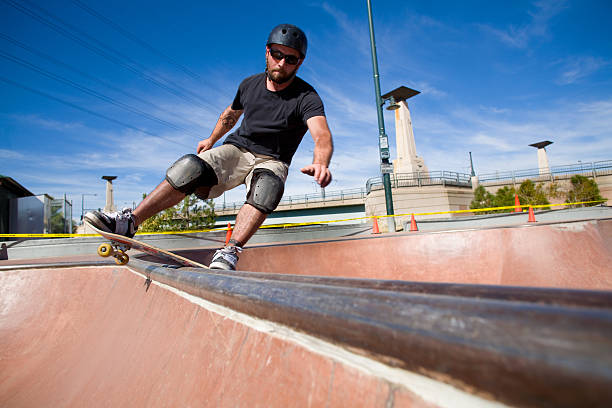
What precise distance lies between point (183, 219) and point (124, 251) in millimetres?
20745

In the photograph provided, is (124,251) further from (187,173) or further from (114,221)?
(187,173)

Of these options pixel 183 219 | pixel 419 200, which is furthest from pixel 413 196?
pixel 183 219

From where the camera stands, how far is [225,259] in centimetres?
A: 189

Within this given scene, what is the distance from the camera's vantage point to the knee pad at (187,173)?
2259mm

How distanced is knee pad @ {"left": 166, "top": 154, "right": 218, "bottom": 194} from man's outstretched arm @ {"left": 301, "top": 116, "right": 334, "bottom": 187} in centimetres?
85

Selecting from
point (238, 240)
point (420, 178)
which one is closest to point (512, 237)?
point (238, 240)

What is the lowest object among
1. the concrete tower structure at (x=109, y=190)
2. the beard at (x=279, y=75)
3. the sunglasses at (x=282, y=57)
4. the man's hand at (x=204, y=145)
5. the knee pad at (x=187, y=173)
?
the knee pad at (x=187, y=173)

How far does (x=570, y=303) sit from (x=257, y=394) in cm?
57

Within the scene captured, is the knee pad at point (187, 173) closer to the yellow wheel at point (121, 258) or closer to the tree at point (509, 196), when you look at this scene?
the yellow wheel at point (121, 258)

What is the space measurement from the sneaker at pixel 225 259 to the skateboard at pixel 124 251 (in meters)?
0.09

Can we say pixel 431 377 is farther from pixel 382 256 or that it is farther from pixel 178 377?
pixel 382 256

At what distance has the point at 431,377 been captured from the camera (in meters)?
0.40

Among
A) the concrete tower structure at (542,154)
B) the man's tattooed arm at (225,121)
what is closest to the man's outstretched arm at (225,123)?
the man's tattooed arm at (225,121)

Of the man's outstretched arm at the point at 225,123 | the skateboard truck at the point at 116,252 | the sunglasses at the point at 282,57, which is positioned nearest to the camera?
the skateboard truck at the point at 116,252
